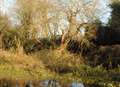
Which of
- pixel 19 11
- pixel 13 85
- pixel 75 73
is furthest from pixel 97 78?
pixel 19 11

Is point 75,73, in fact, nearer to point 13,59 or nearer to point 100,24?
point 13,59

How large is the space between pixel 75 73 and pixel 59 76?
1411 millimetres

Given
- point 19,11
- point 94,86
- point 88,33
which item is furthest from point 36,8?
point 94,86

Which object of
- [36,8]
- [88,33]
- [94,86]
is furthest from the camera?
[36,8]

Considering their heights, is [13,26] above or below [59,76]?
above

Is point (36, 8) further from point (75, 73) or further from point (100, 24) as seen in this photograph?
point (75, 73)

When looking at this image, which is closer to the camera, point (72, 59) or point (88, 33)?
point (72, 59)

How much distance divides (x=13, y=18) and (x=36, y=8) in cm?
435

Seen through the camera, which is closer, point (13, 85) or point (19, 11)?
point (13, 85)

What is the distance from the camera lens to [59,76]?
86.1 feet

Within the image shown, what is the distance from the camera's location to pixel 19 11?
41562 millimetres

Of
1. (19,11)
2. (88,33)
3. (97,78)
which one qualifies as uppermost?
(19,11)

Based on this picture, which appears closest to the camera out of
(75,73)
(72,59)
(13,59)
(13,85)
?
(13,85)

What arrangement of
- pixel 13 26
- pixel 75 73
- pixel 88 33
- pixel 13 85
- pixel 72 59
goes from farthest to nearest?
pixel 13 26 < pixel 88 33 < pixel 72 59 < pixel 75 73 < pixel 13 85
